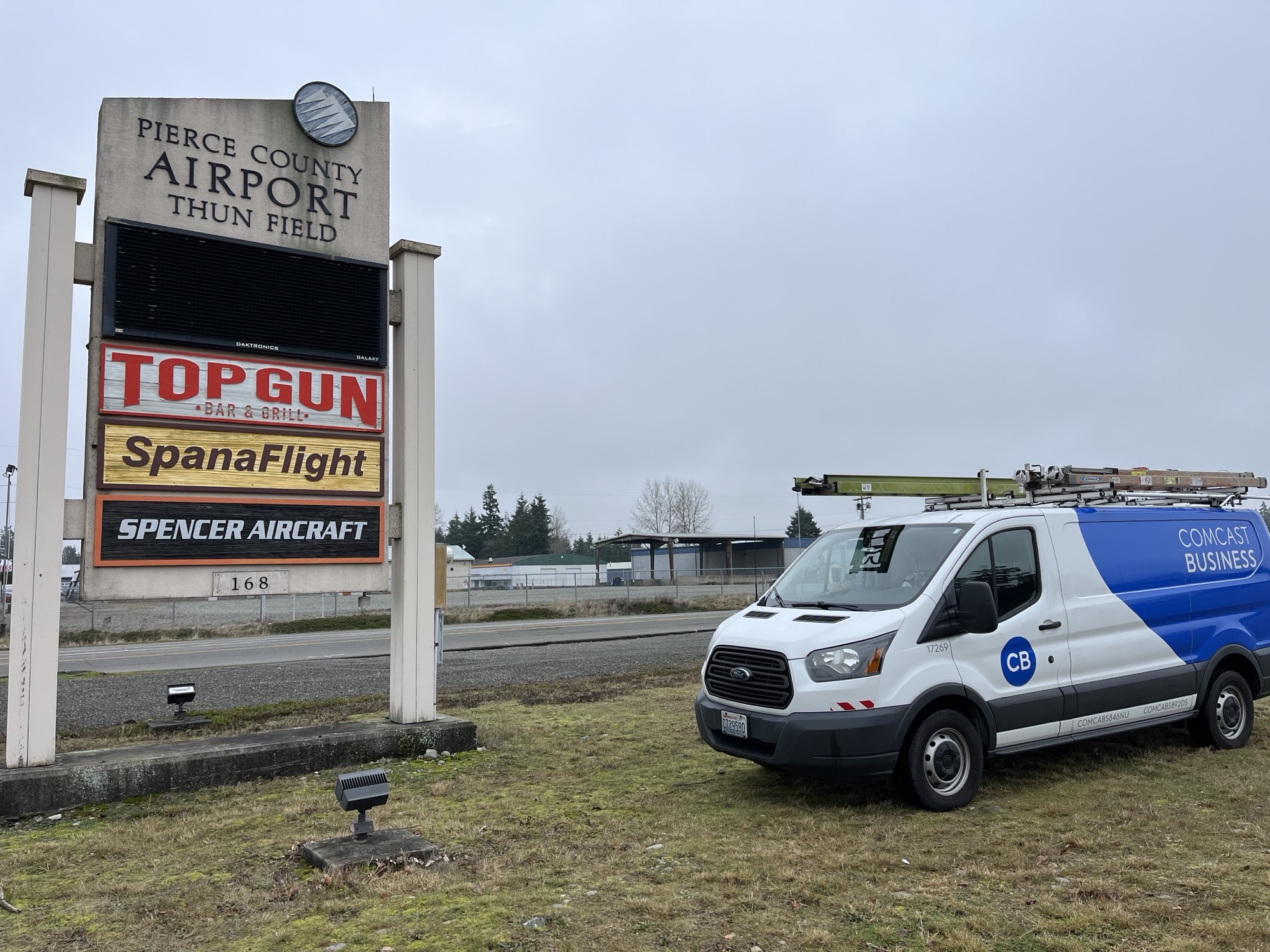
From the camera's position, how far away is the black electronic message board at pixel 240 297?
738 cm

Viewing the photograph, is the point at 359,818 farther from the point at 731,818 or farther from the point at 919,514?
the point at 919,514

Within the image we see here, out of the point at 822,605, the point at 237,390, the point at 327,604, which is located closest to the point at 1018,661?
the point at 822,605

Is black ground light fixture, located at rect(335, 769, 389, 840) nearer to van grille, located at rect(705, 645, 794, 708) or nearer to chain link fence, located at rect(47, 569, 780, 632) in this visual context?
van grille, located at rect(705, 645, 794, 708)

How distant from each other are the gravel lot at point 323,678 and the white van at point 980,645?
8.24 meters

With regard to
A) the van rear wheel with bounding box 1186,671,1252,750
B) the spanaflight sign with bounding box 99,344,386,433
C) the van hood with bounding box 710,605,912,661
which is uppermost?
the spanaflight sign with bounding box 99,344,386,433

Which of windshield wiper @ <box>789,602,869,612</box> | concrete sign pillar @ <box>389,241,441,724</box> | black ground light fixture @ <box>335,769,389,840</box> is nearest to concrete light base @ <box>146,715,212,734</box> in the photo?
concrete sign pillar @ <box>389,241,441,724</box>

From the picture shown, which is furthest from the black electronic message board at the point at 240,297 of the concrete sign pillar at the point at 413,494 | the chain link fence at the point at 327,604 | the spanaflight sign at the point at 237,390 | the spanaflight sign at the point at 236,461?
the chain link fence at the point at 327,604

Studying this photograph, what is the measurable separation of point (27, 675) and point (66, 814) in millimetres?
1051

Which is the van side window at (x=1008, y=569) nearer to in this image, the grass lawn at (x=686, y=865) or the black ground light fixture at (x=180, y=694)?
the grass lawn at (x=686, y=865)

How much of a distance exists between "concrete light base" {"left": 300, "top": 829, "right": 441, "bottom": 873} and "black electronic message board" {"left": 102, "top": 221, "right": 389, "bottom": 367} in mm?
4456

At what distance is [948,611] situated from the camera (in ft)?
20.0

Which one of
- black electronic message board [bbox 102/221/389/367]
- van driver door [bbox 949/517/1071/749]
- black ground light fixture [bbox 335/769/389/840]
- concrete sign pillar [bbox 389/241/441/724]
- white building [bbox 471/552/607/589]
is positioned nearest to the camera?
black ground light fixture [bbox 335/769/389/840]

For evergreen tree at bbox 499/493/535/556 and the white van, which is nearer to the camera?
the white van

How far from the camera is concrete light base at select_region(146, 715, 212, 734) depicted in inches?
381
